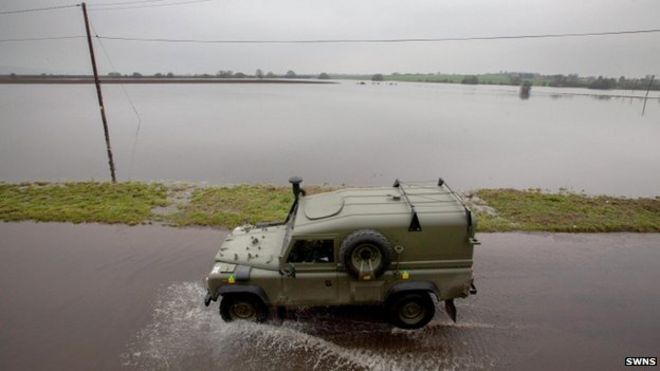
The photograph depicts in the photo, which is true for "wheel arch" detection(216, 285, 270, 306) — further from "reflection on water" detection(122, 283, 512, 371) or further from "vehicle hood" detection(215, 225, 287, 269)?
"reflection on water" detection(122, 283, 512, 371)

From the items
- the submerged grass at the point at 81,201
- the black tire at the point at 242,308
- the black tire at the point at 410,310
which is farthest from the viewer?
the submerged grass at the point at 81,201

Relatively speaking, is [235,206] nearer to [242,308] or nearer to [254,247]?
[254,247]

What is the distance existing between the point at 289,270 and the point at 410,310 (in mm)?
2415

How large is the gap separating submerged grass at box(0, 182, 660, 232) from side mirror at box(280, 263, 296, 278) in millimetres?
5009

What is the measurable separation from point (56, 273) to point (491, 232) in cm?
1200

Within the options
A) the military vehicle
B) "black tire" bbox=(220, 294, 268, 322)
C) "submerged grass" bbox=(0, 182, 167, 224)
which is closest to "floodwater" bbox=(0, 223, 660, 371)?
"black tire" bbox=(220, 294, 268, 322)

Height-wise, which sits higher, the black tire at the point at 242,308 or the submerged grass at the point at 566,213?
the black tire at the point at 242,308

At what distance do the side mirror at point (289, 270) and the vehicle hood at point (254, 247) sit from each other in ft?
0.67

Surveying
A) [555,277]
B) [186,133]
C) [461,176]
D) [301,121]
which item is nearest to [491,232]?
[555,277]

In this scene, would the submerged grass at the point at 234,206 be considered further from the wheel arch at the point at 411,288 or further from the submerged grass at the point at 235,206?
the wheel arch at the point at 411,288

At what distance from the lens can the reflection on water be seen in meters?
5.93

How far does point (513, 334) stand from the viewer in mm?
6516

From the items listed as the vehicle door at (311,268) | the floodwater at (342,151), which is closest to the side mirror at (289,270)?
the vehicle door at (311,268)

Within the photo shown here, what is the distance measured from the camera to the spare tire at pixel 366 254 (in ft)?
19.1
